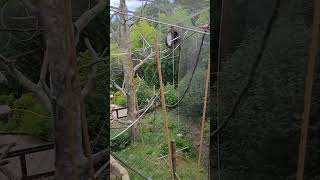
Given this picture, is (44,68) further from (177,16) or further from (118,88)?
(177,16)

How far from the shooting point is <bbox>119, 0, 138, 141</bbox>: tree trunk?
1.60 meters

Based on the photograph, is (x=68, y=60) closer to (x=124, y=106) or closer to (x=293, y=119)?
(x=124, y=106)

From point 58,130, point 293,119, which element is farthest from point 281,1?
point 58,130

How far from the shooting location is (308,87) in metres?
1.16

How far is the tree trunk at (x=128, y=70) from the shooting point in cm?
160

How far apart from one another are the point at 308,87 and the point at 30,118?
0.97 metres

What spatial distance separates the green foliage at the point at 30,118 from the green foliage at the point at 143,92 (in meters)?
0.60

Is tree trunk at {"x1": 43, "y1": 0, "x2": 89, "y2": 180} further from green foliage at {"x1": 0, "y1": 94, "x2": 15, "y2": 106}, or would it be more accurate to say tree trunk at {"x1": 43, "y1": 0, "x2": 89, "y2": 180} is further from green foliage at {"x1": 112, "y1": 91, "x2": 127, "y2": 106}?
green foliage at {"x1": 112, "y1": 91, "x2": 127, "y2": 106}

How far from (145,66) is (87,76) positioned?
0.51 meters

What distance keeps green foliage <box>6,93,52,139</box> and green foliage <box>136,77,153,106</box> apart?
600 mm

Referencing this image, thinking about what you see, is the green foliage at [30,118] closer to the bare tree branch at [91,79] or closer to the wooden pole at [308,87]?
the bare tree branch at [91,79]

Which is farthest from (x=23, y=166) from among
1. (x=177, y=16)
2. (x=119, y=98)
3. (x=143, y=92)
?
(x=177, y=16)

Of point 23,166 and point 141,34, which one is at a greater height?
point 141,34

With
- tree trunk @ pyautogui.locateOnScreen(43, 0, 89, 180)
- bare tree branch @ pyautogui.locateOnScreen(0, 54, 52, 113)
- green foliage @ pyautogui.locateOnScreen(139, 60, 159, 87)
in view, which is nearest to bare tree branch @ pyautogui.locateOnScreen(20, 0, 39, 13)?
tree trunk @ pyautogui.locateOnScreen(43, 0, 89, 180)
